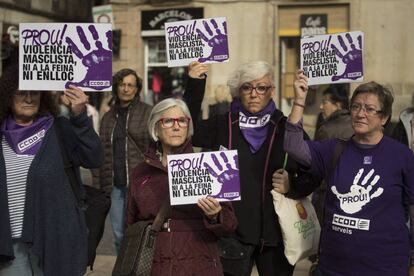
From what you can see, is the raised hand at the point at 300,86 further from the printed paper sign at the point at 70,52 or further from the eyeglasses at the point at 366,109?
the printed paper sign at the point at 70,52

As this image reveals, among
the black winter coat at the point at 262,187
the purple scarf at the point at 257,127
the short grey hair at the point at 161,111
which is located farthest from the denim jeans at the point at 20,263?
the purple scarf at the point at 257,127

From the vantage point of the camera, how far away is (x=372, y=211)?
11.0 feet

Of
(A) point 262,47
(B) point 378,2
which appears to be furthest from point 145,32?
(B) point 378,2

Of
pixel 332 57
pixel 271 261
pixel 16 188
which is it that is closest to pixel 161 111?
pixel 16 188

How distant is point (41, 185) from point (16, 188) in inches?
5.6

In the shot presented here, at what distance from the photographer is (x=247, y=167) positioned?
3.90m

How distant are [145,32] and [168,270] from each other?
1428cm

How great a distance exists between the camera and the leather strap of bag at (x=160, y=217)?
3318 millimetres

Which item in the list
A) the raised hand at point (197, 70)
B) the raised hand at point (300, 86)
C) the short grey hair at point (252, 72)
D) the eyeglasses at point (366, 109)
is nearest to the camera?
the eyeglasses at point (366, 109)

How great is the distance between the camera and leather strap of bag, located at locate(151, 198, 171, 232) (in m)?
3.32

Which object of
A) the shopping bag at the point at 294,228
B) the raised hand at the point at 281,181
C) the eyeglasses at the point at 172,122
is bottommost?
the shopping bag at the point at 294,228

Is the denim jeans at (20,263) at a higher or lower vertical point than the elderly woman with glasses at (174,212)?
lower

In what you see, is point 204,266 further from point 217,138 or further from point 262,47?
point 262,47

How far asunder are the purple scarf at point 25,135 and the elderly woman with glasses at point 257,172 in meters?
1.06
